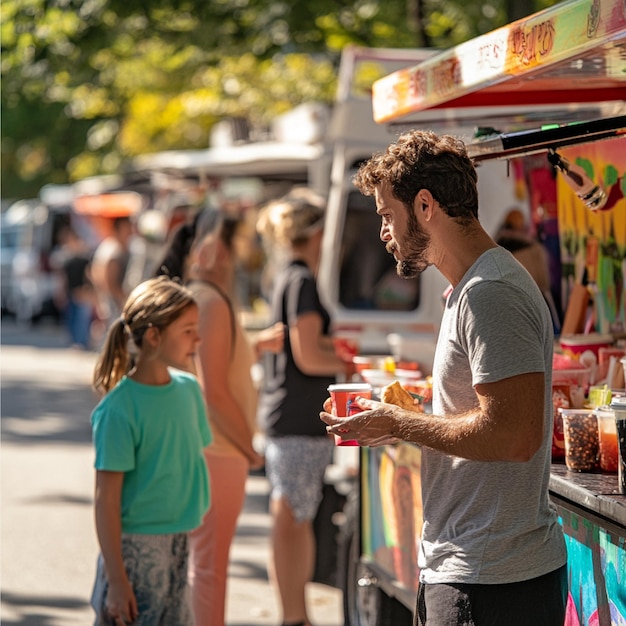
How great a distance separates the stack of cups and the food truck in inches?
1.6

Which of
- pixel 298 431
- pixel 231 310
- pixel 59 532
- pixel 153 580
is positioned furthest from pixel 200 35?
pixel 153 580

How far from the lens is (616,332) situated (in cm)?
552

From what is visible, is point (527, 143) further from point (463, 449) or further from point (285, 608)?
point (285, 608)

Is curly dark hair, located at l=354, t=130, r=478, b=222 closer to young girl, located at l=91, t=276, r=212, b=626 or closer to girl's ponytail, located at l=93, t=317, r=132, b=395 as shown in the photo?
young girl, located at l=91, t=276, r=212, b=626

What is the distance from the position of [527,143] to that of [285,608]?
10.6ft

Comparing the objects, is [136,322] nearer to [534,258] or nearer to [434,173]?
[434,173]

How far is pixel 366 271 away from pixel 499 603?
7826mm

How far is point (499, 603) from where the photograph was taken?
3305 millimetres

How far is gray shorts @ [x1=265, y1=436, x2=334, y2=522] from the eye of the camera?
669cm

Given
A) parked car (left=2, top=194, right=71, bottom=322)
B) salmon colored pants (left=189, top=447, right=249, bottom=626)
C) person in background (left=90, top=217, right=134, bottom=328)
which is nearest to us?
salmon colored pants (left=189, top=447, right=249, bottom=626)

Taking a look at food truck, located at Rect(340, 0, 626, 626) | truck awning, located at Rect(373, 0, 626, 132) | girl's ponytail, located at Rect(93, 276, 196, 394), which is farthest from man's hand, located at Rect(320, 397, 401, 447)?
girl's ponytail, located at Rect(93, 276, 196, 394)

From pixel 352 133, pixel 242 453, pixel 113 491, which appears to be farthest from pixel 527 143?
pixel 352 133

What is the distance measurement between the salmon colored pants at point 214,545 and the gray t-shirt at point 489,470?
234 cm

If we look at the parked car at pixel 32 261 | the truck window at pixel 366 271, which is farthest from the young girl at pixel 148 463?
the parked car at pixel 32 261
